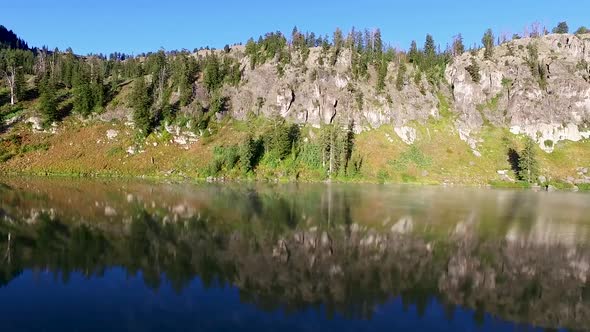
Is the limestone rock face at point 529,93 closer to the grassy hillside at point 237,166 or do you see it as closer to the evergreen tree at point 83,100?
the grassy hillside at point 237,166

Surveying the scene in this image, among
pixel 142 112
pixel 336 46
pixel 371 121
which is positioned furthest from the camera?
pixel 336 46

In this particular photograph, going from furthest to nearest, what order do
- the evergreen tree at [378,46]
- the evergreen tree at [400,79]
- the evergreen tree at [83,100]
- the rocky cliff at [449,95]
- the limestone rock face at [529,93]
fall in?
the evergreen tree at [378,46], the evergreen tree at [400,79], the limestone rock face at [529,93], the rocky cliff at [449,95], the evergreen tree at [83,100]

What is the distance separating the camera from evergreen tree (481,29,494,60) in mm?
157375

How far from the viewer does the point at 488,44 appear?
6358 inches

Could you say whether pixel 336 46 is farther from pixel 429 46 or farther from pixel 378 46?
pixel 429 46

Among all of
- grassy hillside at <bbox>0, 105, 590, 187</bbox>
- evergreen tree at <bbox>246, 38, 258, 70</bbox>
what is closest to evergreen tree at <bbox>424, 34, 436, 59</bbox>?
grassy hillside at <bbox>0, 105, 590, 187</bbox>

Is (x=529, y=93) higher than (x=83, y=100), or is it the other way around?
(x=529, y=93)

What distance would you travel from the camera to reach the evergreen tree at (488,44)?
157 meters

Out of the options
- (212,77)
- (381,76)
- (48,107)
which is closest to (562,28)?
(381,76)

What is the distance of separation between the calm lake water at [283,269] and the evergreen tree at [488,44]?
395 ft

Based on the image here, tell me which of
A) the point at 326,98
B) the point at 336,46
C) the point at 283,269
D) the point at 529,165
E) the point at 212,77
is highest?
the point at 336,46

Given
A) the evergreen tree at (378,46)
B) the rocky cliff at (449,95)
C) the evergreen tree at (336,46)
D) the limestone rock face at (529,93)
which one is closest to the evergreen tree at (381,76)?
the rocky cliff at (449,95)

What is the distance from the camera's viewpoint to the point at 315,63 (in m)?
146

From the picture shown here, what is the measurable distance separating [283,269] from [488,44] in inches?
6359
